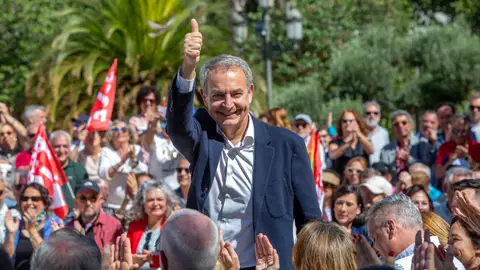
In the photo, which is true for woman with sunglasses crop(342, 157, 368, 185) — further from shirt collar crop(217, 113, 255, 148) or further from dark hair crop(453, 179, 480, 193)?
shirt collar crop(217, 113, 255, 148)

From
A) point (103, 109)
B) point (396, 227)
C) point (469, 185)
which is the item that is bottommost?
point (396, 227)

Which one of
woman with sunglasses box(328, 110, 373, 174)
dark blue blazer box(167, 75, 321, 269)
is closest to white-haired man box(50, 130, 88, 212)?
woman with sunglasses box(328, 110, 373, 174)

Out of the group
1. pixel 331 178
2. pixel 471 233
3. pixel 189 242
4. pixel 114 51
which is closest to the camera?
pixel 189 242

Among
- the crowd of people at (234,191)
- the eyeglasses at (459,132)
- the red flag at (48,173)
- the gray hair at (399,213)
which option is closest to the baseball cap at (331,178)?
the crowd of people at (234,191)

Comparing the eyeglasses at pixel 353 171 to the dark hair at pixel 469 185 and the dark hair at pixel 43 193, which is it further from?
the dark hair at pixel 469 185

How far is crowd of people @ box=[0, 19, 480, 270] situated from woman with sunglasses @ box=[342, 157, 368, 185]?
0.02 metres

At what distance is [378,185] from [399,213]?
4.14 m

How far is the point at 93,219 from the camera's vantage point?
31.2 feet

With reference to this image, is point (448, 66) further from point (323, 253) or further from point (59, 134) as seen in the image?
point (323, 253)

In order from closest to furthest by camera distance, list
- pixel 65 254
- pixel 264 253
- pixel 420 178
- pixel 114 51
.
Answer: pixel 65 254, pixel 264 253, pixel 420 178, pixel 114 51

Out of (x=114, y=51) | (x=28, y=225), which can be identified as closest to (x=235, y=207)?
(x=28, y=225)

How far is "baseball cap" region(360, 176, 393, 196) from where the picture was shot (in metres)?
9.52

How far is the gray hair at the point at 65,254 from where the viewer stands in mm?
4066

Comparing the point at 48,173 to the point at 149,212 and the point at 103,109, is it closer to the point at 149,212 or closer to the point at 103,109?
the point at 149,212
